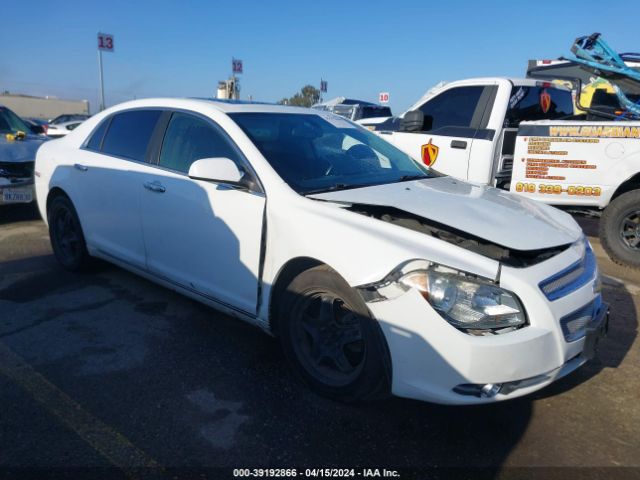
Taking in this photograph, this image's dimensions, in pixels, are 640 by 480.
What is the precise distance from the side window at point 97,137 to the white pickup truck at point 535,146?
11.9 ft

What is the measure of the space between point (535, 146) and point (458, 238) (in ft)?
11.3

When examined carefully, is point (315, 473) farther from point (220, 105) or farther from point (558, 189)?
point (558, 189)

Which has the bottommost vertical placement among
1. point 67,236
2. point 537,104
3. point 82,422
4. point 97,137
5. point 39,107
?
point 39,107

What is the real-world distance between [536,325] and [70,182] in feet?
13.3

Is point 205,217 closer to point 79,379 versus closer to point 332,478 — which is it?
point 79,379

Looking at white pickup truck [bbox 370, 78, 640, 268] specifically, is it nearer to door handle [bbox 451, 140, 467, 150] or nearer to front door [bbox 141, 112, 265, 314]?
door handle [bbox 451, 140, 467, 150]

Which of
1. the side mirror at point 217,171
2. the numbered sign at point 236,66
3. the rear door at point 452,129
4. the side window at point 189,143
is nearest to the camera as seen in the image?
the side mirror at point 217,171

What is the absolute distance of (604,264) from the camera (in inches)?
221

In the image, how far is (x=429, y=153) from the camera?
6.43m

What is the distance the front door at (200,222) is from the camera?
3086mm

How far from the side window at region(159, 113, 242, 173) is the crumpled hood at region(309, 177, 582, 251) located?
86 cm

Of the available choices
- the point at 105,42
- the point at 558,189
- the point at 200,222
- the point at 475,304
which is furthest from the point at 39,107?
the point at 475,304

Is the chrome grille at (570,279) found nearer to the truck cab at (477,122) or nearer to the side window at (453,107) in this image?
the truck cab at (477,122)

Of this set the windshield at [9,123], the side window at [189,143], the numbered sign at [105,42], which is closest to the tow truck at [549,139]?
the side window at [189,143]
